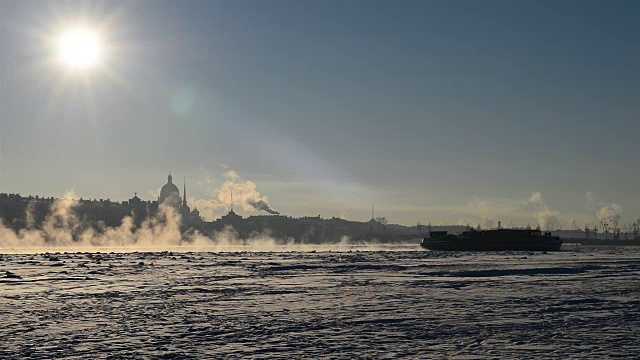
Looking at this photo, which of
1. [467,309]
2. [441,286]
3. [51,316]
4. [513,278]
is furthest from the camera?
[513,278]

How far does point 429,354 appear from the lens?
55.0 ft

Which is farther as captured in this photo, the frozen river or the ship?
the ship

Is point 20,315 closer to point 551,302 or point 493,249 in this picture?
point 551,302

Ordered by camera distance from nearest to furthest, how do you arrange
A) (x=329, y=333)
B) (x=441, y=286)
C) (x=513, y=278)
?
(x=329, y=333) → (x=441, y=286) → (x=513, y=278)

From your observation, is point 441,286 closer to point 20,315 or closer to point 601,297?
point 601,297

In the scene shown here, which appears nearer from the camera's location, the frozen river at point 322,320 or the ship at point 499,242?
the frozen river at point 322,320

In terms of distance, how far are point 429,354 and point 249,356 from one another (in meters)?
4.38

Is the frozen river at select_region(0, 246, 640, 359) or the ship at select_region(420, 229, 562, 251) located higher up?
the ship at select_region(420, 229, 562, 251)

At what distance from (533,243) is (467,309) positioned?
12127cm

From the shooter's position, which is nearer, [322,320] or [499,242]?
[322,320]

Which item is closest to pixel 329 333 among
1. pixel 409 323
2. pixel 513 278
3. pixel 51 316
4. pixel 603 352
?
pixel 409 323

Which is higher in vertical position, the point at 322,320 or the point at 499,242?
the point at 499,242

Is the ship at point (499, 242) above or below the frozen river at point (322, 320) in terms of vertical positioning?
above

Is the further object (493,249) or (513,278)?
(493,249)
